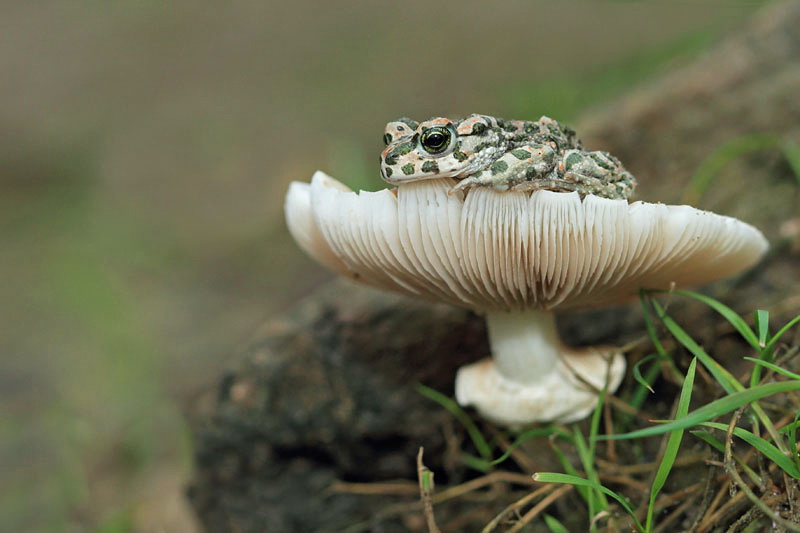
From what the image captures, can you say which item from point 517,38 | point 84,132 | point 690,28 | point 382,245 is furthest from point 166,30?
point 382,245

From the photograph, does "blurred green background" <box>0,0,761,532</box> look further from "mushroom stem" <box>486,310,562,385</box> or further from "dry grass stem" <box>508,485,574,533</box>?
"dry grass stem" <box>508,485,574,533</box>

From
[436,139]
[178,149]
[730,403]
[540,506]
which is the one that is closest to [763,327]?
[730,403]

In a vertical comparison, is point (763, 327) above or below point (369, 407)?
above

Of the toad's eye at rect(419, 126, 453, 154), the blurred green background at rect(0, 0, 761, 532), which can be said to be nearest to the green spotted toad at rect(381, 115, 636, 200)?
the toad's eye at rect(419, 126, 453, 154)

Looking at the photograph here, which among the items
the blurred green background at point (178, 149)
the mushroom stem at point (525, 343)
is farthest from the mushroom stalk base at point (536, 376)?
the blurred green background at point (178, 149)

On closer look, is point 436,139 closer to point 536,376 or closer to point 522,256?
point 522,256

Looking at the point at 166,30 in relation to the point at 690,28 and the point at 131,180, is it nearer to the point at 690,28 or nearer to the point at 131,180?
the point at 131,180
